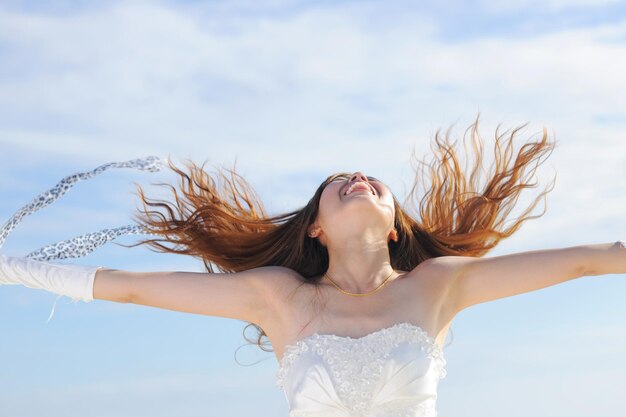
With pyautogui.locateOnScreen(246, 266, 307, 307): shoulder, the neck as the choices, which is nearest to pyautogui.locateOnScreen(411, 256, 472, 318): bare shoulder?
the neck

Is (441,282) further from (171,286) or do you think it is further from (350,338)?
(171,286)

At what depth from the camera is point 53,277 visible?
4.91 metres

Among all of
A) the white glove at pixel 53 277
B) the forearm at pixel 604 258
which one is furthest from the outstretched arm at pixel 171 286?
the forearm at pixel 604 258

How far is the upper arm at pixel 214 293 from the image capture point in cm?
503

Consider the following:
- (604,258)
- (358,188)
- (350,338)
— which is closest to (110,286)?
(350,338)

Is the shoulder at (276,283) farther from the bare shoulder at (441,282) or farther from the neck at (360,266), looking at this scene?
the bare shoulder at (441,282)

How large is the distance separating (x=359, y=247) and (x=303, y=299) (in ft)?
1.34

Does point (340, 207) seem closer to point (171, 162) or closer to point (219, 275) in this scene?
point (219, 275)

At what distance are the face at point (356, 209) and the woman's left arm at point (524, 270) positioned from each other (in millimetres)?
407

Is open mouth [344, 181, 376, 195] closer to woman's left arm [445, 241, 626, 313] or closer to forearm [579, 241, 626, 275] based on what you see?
woman's left arm [445, 241, 626, 313]

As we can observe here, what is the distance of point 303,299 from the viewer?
498 cm

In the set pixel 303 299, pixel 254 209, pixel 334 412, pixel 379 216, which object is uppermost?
pixel 254 209

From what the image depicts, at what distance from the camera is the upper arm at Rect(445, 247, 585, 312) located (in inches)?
187

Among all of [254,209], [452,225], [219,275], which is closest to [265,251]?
[254,209]
